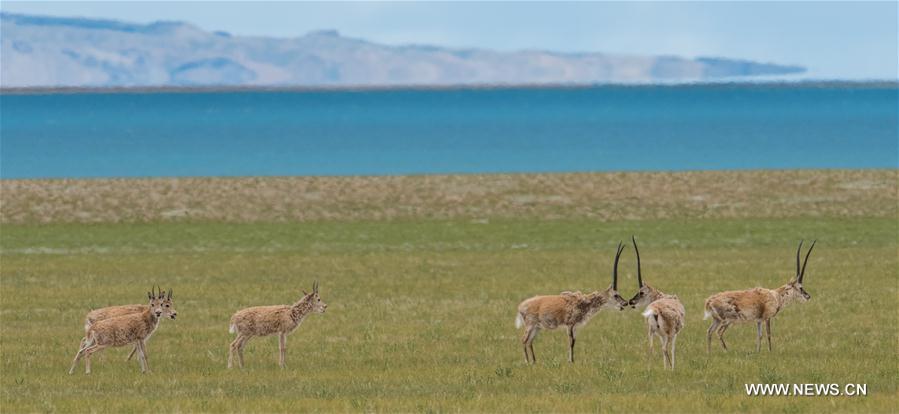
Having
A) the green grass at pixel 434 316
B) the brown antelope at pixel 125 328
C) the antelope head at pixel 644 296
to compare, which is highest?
the antelope head at pixel 644 296

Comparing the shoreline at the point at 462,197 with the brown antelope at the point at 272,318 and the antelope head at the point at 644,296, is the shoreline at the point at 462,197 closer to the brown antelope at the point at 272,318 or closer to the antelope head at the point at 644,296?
the antelope head at the point at 644,296

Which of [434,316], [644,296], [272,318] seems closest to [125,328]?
[272,318]

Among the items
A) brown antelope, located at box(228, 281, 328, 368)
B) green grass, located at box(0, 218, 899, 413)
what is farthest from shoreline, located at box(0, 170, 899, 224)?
brown antelope, located at box(228, 281, 328, 368)

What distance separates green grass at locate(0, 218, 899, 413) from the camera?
1936 cm

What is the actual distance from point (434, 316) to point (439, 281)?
296 inches

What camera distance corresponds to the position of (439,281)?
37.7 meters

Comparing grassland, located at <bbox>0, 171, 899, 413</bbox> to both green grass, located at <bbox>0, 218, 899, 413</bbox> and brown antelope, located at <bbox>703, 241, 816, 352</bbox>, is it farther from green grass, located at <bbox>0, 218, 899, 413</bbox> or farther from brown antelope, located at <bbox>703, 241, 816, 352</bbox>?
brown antelope, located at <bbox>703, 241, 816, 352</bbox>

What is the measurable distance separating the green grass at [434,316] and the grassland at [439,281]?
94mm

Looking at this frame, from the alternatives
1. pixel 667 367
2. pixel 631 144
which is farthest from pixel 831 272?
pixel 631 144

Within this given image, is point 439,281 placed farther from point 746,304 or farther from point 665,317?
point 665,317

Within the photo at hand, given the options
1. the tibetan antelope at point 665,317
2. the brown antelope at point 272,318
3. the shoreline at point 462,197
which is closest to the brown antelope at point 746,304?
the tibetan antelope at point 665,317

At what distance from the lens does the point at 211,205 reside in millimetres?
62719

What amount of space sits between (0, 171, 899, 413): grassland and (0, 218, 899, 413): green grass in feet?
0.31

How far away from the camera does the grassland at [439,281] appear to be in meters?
19.9
